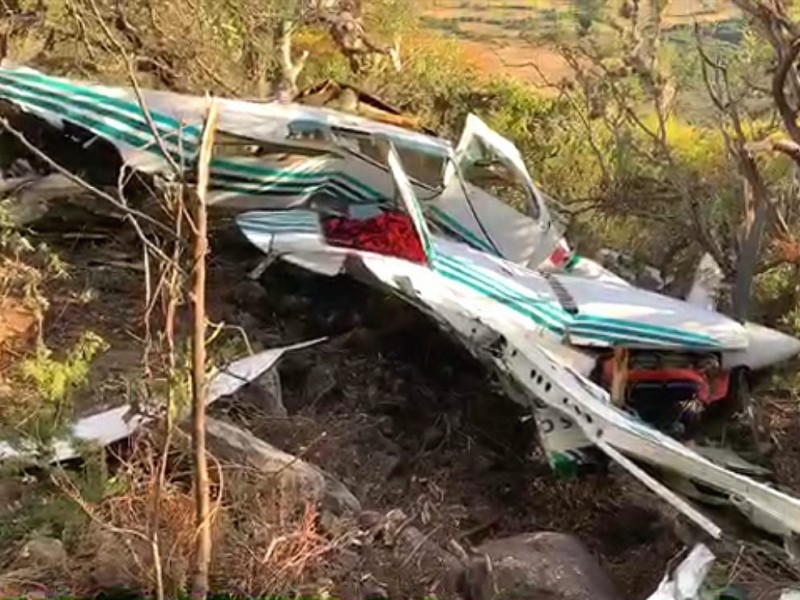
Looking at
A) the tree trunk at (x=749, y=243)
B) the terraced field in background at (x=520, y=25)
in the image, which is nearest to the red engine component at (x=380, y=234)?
the tree trunk at (x=749, y=243)

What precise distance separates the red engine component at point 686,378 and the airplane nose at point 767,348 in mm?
237

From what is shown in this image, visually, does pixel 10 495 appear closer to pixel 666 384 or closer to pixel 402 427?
pixel 402 427

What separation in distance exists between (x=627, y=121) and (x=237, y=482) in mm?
8011

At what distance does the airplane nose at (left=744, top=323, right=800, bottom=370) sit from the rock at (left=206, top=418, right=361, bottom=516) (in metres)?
2.84

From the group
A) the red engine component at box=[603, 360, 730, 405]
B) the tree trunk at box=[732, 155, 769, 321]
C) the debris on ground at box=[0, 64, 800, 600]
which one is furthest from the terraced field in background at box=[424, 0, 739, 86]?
the red engine component at box=[603, 360, 730, 405]

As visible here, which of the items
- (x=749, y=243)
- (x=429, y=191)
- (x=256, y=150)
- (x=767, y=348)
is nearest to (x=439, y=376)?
(x=429, y=191)

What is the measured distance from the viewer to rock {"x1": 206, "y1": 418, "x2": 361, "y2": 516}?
200 inches

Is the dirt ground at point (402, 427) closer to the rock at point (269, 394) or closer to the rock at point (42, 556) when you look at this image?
the rock at point (269, 394)

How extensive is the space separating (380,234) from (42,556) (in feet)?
11.7

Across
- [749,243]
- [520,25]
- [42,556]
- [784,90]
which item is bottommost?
[520,25]

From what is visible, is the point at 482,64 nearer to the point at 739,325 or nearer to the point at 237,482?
the point at 739,325

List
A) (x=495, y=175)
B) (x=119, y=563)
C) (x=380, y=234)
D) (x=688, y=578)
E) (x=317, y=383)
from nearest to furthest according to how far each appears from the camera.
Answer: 1. (x=119, y=563)
2. (x=688, y=578)
3. (x=317, y=383)
4. (x=380, y=234)
5. (x=495, y=175)

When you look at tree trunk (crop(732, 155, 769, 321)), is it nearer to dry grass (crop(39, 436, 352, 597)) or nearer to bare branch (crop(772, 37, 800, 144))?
bare branch (crop(772, 37, 800, 144))

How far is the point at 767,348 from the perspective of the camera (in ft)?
23.6
